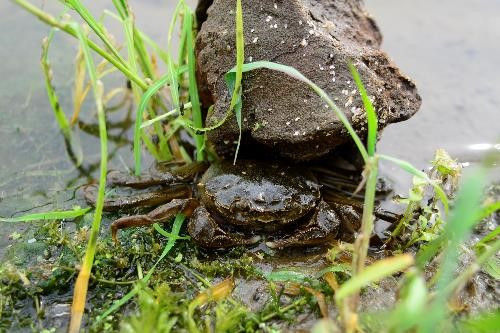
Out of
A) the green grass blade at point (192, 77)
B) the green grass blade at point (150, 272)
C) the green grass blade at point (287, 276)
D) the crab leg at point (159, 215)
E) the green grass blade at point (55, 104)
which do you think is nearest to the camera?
the green grass blade at point (150, 272)

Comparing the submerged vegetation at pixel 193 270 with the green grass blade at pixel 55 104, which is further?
the green grass blade at pixel 55 104

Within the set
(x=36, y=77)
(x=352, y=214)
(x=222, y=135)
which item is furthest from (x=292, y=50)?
(x=36, y=77)

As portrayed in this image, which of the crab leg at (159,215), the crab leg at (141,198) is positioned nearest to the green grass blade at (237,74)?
the crab leg at (159,215)

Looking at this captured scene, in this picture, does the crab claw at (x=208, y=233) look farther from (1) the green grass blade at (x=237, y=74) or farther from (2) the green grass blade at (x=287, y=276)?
(1) the green grass blade at (x=237, y=74)

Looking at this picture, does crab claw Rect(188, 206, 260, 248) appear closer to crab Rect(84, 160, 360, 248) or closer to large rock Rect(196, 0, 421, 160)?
crab Rect(84, 160, 360, 248)

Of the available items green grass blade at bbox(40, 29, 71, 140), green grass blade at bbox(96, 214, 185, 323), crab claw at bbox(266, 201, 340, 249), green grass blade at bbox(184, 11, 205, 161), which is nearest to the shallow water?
crab claw at bbox(266, 201, 340, 249)

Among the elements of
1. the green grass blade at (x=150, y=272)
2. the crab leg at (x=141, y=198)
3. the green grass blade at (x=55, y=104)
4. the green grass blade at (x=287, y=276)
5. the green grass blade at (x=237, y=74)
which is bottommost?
the green grass blade at (x=287, y=276)

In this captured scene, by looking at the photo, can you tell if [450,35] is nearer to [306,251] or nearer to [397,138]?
[397,138]
